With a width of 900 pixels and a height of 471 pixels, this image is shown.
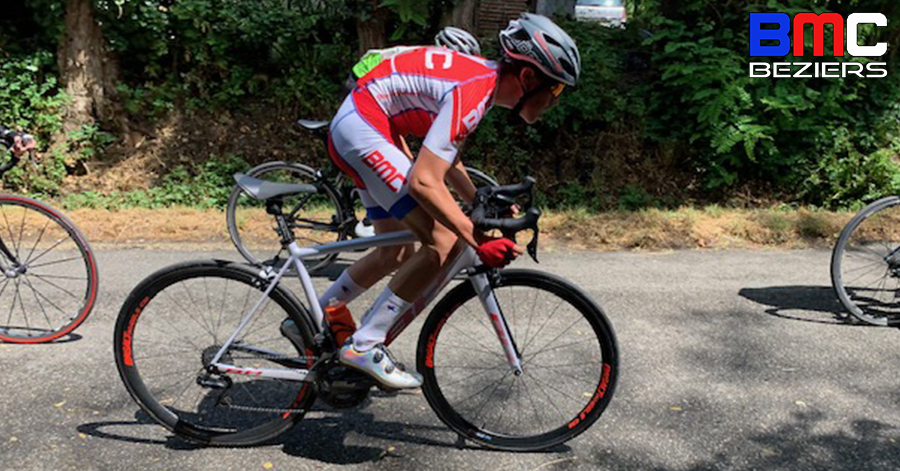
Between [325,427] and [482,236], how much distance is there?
1.40 metres

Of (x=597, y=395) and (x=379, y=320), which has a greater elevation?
(x=379, y=320)

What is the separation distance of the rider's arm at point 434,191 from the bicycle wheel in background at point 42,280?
270cm

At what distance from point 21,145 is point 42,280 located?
1826 millimetres

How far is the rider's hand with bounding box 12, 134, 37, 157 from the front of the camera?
4289mm

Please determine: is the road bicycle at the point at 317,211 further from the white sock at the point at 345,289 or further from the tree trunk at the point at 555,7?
the tree trunk at the point at 555,7

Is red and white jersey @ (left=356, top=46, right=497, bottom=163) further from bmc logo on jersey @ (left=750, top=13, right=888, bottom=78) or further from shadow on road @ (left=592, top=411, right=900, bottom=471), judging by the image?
bmc logo on jersey @ (left=750, top=13, right=888, bottom=78)

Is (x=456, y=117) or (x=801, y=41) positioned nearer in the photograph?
(x=456, y=117)

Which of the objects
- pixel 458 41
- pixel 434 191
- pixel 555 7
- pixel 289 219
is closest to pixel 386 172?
pixel 434 191

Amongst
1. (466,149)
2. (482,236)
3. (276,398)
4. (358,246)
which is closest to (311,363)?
(276,398)

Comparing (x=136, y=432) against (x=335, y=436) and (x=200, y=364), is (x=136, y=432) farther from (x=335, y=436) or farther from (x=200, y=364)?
(x=335, y=436)

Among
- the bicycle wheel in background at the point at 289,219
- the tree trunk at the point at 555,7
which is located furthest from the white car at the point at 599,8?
the bicycle wheel in background at the point at 289,219

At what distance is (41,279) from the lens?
18.9 ft

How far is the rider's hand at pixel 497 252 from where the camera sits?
2891mm

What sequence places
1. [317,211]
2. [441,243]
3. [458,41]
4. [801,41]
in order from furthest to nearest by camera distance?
1. [801,41]
2. [317,211]
3. [458,41]
4. [441,243]
